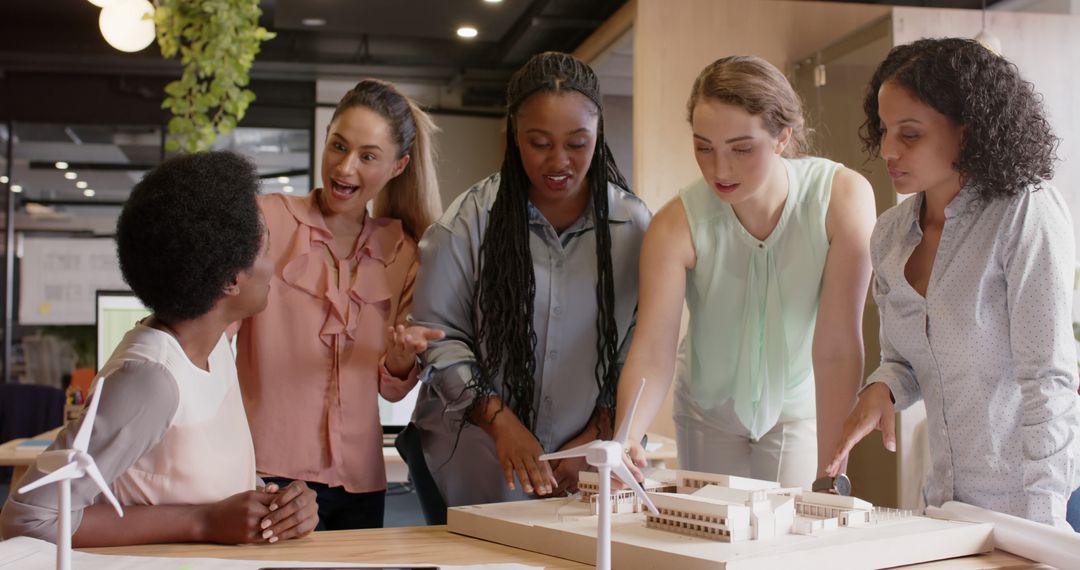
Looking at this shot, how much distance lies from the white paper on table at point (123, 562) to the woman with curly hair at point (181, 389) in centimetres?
6

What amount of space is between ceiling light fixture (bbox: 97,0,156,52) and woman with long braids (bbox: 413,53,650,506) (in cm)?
218

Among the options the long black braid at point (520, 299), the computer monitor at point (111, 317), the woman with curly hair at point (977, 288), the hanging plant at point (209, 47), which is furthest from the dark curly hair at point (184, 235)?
the computer monitor at point (111, 317)

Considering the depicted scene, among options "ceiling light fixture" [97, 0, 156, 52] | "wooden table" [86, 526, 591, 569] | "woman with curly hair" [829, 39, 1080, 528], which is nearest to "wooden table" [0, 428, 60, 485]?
"ceiling light fixture" [97, 0, 156, 52]

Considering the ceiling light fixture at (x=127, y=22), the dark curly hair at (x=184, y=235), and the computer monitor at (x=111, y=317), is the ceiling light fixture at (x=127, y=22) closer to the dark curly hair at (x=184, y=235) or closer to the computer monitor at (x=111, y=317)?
the computer monitor at (x=111, y=317)

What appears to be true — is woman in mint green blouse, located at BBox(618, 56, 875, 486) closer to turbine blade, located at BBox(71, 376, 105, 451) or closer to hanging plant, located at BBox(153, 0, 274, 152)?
turbine blade, located at BBox(71, 376, 105, 451)

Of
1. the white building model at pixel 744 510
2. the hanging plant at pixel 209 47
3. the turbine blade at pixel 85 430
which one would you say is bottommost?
the white building model at pixel 744 510

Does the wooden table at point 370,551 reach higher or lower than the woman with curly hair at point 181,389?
lower

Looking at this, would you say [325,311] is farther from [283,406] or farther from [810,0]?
[810,0]

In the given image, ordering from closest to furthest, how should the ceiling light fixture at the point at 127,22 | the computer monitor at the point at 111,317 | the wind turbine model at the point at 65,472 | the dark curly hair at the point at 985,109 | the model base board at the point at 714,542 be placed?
the wind turbine model at the point at 65,472, the model base board at the point at 714,542, the dark curly hair at the point at 985,109, the ceiling light fixture at the point at 127,22, the computer monitor at the point at 111,317

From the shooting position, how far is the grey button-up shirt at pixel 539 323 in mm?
2027

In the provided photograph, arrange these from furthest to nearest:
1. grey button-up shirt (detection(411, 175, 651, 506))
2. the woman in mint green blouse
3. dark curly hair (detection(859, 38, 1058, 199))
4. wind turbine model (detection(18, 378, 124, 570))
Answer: grey button-up shirt (detection(411, 175, 651, 506)) → the woman in mint green blouse → dark curly hair (detection(859, 38, 1058, 199)) → wind turbine model (detection(18, 378, 124, 570))

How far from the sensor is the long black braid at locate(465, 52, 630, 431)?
201 cm

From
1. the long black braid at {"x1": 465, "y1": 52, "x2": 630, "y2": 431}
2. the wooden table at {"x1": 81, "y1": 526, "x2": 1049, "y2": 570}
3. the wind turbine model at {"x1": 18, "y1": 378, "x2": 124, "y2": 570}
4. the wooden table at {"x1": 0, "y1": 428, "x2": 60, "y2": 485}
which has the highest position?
the long black braid at {"x1": 465, "y1": 52, "x2": 630, "y2": 431}

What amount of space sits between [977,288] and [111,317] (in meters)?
3.41
